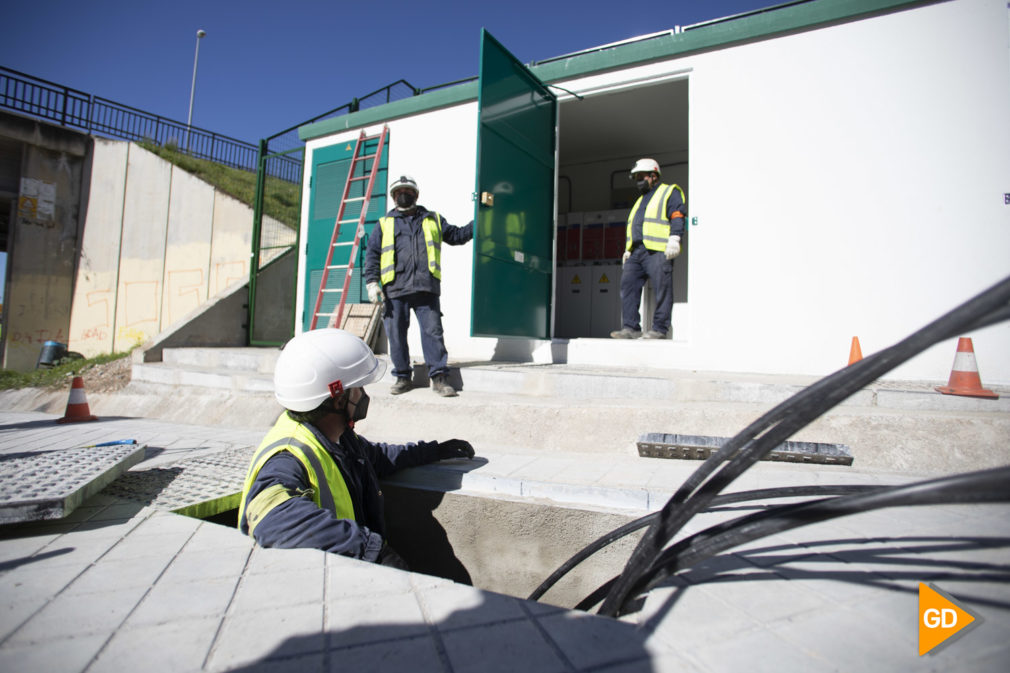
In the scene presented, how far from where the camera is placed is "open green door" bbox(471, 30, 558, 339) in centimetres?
510

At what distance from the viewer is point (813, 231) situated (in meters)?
4.85

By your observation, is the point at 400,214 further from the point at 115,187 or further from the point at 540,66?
the point at 115,187

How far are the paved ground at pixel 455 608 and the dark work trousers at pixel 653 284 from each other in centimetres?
350

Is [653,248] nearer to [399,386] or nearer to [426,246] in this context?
[426,246]

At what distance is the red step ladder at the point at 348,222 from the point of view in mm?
7230

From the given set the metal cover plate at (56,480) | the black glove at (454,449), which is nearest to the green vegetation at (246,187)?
the metal cover plate at (56,480)

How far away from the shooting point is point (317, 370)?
7.61 ft

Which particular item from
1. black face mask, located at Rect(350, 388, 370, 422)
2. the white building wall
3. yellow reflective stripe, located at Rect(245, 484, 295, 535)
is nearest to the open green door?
the white building wall

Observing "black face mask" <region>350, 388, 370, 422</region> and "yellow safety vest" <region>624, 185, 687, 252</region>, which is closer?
"black face mask" <region>350, 388, 370, 422</region>

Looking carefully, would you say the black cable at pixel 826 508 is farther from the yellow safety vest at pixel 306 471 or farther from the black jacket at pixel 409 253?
the black jacket at pixel 409 253

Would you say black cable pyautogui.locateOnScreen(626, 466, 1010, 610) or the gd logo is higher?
black cable pyautogui.locateOnScreen(626, 466, 1010, 610)

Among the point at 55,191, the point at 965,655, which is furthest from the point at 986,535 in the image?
the point at 55,191

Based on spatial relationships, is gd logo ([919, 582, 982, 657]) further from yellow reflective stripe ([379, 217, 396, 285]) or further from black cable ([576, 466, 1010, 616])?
yellow reflective stripe ([379, 217, 396, 285])

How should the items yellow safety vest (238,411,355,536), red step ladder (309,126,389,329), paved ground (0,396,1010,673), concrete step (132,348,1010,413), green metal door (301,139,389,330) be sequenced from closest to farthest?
paved ground (0,396,1010,673) → yellow safety vest (238,411,355,536) → concrete step (132,348,1010,413) → red step ladder (309,126,389,329) → green metal door (301,139,389,330)
